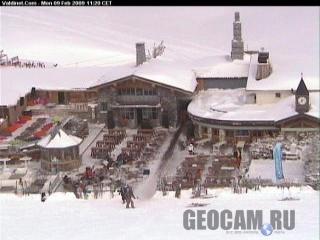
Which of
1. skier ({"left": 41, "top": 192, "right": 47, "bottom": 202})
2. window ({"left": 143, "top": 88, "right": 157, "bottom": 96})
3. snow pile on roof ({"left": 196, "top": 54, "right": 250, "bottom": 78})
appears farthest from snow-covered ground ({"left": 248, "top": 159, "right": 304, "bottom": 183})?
snow pile on roof ({"left": 196, "top": 54, "right": 250, "bottom": 78})

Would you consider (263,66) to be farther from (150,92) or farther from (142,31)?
(142,31)

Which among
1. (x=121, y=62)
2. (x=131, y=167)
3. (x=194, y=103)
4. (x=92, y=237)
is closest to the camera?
(x=92, y=237)

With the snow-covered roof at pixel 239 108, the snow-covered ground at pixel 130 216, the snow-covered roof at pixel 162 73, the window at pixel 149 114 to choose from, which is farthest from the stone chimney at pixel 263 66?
the snow-covered ground at pixel 130 216

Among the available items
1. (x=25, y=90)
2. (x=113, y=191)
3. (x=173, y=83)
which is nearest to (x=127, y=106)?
(x=173, y=83)

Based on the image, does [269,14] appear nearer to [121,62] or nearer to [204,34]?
[204,34]

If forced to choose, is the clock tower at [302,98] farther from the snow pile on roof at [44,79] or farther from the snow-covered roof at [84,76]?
the snow pile on roof at [44,79]
